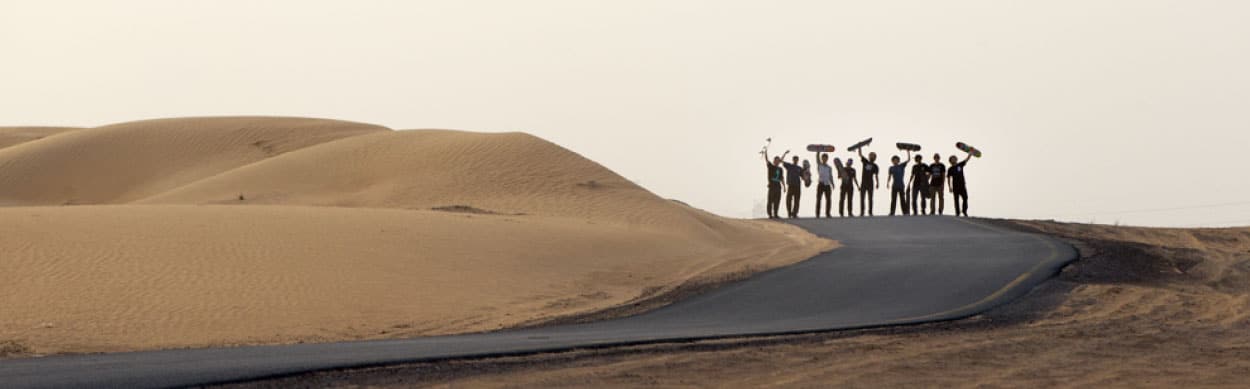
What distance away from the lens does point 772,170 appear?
127ft

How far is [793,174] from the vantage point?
38.7 meters

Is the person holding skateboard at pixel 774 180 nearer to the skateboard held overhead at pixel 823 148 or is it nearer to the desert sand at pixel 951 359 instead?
the skateboard held overhead at pixel 823 148

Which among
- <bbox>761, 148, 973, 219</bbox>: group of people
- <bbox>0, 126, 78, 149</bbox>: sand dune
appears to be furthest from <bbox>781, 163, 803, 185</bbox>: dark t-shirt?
<bbox>0, 126, 78, 149</bbox>: sand dune

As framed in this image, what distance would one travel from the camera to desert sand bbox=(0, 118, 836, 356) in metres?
19.9

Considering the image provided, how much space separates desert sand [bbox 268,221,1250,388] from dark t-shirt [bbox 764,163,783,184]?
1853cm

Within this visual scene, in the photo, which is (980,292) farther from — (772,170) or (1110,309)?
(772,170)

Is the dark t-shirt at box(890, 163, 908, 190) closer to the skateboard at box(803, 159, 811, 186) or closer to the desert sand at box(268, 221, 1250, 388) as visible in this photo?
the skateboard at box(803, 159, 811, 186)

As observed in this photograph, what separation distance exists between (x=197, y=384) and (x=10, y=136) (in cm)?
7153

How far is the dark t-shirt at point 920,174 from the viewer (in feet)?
127

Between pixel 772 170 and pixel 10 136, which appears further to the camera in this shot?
pixel 10 136

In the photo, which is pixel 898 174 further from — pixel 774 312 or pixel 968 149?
pixel 774 312

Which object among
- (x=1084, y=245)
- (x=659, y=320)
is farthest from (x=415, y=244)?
(x=1084, y=245)

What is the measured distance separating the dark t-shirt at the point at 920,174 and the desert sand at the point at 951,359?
61.2ft

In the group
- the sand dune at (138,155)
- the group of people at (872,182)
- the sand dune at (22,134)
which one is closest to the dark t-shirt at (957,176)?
the group of people at (872,182)
